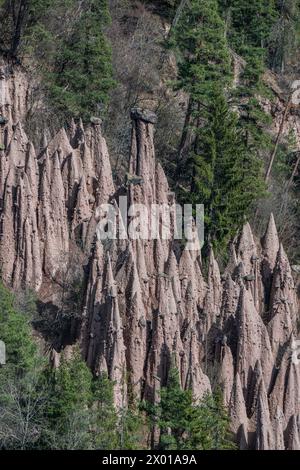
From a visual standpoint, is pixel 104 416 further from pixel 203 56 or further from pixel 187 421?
pixel 203 56

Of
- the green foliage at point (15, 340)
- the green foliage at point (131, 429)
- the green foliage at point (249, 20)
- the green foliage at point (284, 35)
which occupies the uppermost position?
the green foliage at point (284, 35)

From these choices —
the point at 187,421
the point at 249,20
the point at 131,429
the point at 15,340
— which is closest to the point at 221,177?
the point at 15,340

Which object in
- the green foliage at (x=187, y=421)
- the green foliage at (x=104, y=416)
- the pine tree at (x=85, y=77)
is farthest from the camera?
the pine tree at (x=85, y=77)

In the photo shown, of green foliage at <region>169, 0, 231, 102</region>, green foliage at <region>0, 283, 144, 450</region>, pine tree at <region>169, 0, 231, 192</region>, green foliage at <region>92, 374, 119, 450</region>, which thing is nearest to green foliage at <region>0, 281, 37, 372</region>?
green foliage at <region>0, 283, 144, 450</region>

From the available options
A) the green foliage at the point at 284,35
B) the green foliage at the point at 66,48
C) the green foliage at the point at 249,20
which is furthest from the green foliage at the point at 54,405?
the green foliage at the point at 284,35

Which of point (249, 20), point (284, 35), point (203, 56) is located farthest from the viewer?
point (284, 35)

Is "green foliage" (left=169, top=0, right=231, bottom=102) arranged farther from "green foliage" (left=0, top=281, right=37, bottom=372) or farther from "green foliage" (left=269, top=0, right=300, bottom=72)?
"green foliage" (left=269, top=0, right=300, bottom=72)

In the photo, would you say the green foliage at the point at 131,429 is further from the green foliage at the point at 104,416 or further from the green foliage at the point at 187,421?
the green foliage at the point at 187,421

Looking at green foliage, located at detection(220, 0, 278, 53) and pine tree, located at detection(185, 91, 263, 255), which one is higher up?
green foliage, located at detection(220, 0, 278, 53)

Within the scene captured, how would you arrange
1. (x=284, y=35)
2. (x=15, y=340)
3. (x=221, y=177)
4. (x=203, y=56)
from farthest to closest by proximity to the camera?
(x=284, y=35), (x=203, y=56), (x=221, y=177), (x=15, y=340)

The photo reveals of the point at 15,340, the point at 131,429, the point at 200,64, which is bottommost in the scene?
the point at 131,429
